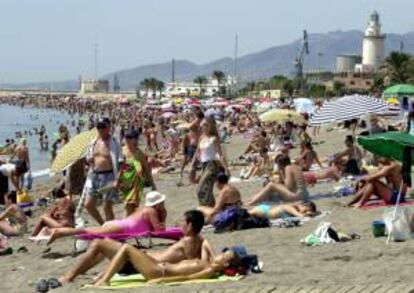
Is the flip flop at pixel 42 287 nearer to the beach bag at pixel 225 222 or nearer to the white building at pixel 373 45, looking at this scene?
the beach bag at pixel 225 222

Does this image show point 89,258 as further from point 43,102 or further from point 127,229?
point 43,102

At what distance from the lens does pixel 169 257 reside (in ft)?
24.0

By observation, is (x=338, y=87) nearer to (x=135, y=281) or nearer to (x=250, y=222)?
(x=250, y=222)

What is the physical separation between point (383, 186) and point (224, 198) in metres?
2.21

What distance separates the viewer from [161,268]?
716 cm

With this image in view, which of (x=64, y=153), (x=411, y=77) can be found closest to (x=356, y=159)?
(x=64, y=153)

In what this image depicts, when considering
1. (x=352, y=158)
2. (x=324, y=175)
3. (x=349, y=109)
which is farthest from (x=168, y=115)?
(x=349, y=109)

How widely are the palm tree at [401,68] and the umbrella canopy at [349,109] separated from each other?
48.8m

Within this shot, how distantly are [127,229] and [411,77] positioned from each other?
55.3m

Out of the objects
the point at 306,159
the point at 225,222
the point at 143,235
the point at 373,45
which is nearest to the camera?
the point at 143,235

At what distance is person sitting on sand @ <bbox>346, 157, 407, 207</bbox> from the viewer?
10711mm

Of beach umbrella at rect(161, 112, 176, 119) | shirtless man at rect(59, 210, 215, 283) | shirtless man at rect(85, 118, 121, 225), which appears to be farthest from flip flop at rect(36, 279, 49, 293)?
beach umbrella at rect(161, 112, 176, 119)

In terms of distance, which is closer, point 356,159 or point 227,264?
point 227,264

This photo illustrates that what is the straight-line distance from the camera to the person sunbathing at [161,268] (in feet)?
23.3
